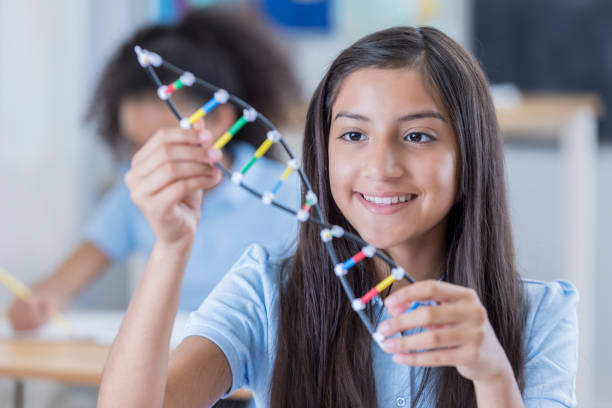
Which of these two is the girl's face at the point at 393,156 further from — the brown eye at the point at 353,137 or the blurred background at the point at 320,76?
the blurred background at the point at 320,76

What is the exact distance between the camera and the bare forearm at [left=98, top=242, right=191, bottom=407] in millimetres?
760

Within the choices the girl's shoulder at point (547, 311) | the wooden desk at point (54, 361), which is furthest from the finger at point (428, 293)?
the wooden desk at point (54, 361)

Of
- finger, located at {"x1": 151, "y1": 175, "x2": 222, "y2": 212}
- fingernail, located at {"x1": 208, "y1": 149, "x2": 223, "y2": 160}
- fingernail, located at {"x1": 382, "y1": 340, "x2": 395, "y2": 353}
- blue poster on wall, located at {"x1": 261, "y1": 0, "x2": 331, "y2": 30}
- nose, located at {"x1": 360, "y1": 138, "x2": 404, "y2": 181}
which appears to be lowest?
fingernail, located at {"x1": 382, "y1": 340, "x2": 395, "y2": 353}

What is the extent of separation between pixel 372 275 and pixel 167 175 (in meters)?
0.36

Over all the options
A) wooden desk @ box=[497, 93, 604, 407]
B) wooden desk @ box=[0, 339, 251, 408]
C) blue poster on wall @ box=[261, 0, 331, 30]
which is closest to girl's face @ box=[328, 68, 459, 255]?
wooden desk @ box=[0, 339, 251, 408]

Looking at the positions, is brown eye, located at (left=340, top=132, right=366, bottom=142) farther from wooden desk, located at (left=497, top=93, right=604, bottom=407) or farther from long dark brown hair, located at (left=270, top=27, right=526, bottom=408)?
wooden desk, located at (left=497, top=93, right=604, bottom=407)

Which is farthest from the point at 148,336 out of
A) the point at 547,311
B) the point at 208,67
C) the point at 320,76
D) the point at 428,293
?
the point at 320,76

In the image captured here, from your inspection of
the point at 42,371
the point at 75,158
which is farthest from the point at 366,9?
the point at 42,371

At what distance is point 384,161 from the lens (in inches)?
32.8

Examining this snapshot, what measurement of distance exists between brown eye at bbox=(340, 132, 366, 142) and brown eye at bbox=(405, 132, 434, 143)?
51 mm

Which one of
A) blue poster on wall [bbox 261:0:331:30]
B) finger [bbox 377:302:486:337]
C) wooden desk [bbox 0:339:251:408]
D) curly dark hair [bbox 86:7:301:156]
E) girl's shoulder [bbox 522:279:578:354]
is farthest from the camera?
blue poster on wall [bbox 261:0:331:30]

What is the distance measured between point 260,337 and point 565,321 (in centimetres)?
36

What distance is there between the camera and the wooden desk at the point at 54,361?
1.31m

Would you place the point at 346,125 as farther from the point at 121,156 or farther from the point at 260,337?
the point at 121,156
